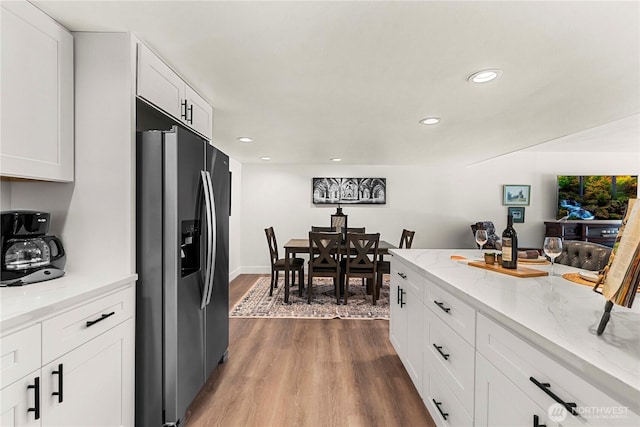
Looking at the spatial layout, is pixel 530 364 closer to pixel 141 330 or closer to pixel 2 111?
pixel 141 330

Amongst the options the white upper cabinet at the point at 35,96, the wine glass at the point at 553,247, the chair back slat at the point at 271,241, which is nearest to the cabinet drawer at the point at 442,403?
the wine glass at the point at 553,247

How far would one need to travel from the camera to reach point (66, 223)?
1612 mm

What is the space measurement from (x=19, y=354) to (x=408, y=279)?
2.07m

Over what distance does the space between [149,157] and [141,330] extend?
0.94 m

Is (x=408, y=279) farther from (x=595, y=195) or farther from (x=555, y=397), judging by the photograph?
(x=595, y=195)

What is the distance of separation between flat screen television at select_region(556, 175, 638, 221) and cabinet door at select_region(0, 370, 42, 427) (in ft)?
24.7

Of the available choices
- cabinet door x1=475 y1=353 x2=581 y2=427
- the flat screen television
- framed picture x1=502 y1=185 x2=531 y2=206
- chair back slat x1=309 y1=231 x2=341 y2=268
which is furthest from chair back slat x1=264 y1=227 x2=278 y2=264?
the flat screen television

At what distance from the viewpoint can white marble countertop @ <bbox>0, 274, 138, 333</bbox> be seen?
1018mm

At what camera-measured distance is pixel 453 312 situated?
1471mm

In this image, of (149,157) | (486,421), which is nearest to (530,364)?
(486,421)

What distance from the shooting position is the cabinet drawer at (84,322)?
1130 mm

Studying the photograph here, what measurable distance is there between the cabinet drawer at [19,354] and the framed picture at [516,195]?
7108 mm

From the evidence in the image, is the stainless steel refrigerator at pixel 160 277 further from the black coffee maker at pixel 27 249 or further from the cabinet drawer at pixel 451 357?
the cabinet drawer at pixel 451 357

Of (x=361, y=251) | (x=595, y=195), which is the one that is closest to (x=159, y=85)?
(x=361, y=251)
